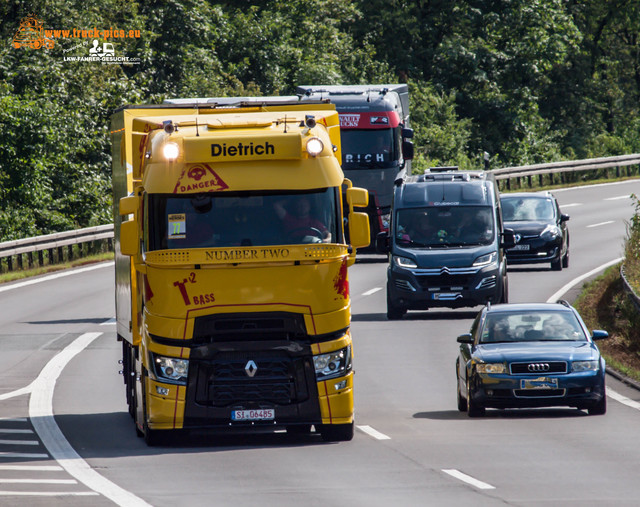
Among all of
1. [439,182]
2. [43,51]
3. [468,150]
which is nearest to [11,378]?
[439,182]

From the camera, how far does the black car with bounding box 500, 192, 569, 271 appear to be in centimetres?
3544

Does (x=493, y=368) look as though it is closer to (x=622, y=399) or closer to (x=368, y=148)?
(x=622, y=399)

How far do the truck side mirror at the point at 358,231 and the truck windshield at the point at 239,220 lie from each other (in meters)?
0.16

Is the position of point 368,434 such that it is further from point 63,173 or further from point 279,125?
point 63,173

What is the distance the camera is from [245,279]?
14820 millimetres

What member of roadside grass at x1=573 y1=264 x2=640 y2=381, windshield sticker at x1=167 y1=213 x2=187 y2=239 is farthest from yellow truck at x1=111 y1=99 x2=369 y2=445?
roadside grass at x1=573 y1=264 x2=640 y2=381

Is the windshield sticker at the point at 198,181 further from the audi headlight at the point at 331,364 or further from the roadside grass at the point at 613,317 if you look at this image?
the roadside grass at the point at 613,317

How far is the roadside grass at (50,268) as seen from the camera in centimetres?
3789

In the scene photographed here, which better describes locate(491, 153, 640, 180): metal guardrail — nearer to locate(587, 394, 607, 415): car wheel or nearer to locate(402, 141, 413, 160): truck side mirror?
locate(402, 141, 413, 160): truck side mirror

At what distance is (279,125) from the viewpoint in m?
15.7

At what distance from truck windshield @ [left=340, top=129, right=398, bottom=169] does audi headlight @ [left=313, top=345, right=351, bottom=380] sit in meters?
21.5

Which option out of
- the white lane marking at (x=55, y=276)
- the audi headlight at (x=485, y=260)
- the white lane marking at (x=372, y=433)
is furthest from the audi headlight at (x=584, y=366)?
the white lane marking at (x=55, y=276)

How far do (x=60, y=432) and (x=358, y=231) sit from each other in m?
4.56

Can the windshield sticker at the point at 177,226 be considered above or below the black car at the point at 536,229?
above
